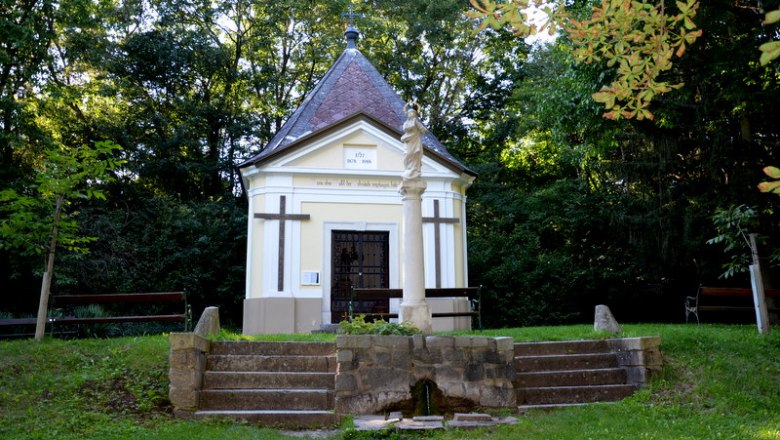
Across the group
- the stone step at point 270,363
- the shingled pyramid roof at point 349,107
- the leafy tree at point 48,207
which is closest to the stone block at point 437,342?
the stone step at point 270,363

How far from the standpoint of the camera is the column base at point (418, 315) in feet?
30.1

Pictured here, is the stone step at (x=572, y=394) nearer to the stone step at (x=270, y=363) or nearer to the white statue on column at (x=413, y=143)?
the stone step at (x=270, y=363)

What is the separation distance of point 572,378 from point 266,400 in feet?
13.0

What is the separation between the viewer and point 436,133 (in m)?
26.4

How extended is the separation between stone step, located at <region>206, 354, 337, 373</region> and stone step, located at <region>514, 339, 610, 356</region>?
2.77m

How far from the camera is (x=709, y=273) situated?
18297 millimetres

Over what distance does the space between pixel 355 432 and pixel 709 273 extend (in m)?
15.1

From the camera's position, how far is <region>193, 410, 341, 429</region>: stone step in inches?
287

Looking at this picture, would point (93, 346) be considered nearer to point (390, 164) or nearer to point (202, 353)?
point (202, 353)

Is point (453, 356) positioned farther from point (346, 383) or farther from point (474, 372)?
point (346, 383)

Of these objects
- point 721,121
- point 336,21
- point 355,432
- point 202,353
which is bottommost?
point 355,432

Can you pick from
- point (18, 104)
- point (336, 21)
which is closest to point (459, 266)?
point (18, 104)

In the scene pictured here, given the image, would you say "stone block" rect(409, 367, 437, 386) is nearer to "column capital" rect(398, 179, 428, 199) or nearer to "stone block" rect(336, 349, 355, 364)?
"stone block" rect(336, 349, 355, 364)

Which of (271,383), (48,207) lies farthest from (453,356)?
(48,207)
